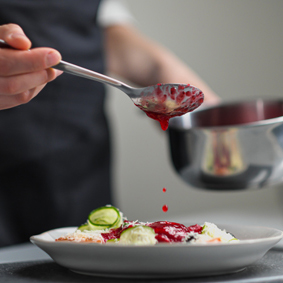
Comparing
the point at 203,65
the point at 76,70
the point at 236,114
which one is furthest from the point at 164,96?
the point at 203,65

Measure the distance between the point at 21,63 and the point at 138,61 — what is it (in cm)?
93

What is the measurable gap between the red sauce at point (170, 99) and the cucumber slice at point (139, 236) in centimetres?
25

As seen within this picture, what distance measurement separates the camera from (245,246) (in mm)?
539

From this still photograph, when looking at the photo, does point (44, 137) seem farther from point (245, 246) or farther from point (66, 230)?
point (245, 246)

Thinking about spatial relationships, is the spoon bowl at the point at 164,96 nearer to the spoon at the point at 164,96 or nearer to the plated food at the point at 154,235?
the spoon at the point at 164,96

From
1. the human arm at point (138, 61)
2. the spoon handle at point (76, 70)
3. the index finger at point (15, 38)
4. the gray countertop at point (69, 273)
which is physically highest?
the human arm at point (138, 61)

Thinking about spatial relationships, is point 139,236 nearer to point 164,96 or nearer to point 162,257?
point 162,257

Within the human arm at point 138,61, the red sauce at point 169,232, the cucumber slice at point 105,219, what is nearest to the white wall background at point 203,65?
the human arm at point 138,61

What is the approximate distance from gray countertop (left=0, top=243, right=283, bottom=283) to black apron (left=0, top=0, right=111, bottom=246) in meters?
0.53

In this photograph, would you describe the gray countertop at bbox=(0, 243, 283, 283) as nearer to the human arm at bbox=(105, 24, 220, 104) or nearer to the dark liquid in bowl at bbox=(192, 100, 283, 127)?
the dark liquid in bowl at bbox=(192, 100, 283, 127)

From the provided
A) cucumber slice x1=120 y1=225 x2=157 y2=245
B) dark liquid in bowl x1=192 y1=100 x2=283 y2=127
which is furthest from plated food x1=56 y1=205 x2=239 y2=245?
dark liquid in bowl x1=192 y1=100 x2=283 y2=127

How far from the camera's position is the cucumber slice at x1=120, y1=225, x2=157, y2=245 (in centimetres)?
57

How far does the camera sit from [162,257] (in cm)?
53

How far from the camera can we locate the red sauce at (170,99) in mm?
739
